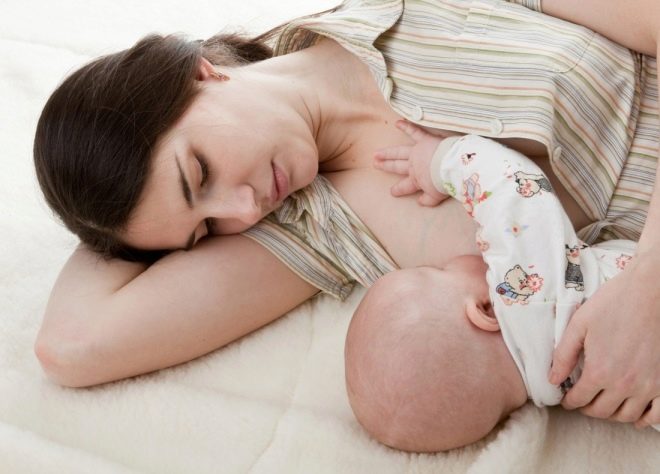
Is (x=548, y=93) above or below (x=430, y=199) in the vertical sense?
above

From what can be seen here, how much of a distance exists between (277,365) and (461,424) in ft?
1.30

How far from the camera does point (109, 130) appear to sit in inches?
53.1

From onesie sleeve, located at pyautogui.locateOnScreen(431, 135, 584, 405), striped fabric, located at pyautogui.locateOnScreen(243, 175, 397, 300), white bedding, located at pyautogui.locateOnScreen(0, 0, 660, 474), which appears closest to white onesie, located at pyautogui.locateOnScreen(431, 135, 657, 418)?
onesie sleeve, located at pyautogui.locateOnScreen(431, 135, 584, 405)

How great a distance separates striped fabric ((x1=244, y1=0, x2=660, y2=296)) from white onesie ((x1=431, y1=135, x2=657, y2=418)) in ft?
0.43

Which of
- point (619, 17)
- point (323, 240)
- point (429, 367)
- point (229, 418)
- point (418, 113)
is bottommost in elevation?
point (229, 418)

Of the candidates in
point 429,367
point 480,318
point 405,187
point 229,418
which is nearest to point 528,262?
point 480,318

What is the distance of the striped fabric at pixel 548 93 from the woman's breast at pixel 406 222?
0.24ft

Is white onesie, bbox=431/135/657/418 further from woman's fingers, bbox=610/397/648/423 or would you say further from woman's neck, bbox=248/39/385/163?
woman's neck, bbox=248/39/385/163

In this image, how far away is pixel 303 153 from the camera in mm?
1427

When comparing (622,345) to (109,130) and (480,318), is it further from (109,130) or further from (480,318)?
(109,130)

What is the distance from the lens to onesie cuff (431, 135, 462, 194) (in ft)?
4.43

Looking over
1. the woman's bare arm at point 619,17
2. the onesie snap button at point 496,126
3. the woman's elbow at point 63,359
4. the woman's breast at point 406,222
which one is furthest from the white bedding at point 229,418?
the woman's bare arm at point 619,17

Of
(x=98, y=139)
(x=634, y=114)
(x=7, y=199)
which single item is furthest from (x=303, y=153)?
(x=7, y=199)

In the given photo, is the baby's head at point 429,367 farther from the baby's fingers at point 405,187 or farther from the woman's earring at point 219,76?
the woman's earring at point 219,76
